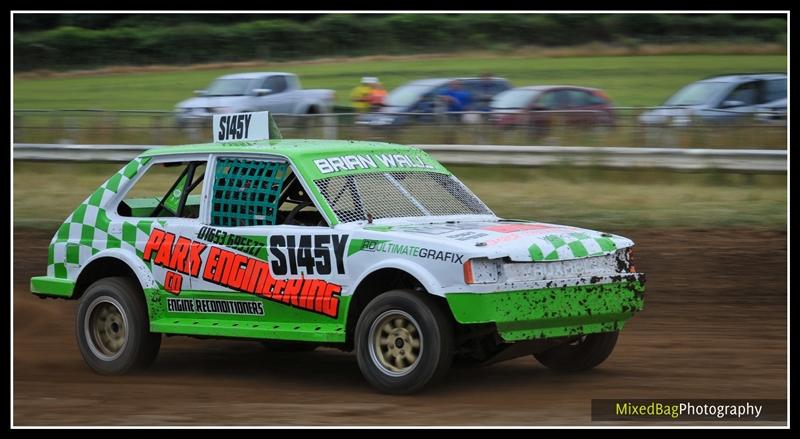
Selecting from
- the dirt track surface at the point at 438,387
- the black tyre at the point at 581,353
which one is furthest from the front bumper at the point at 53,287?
the black tyre at the point at 581,353

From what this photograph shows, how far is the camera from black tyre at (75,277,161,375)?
8.85m

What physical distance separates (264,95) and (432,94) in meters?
3.80

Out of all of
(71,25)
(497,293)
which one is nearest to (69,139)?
(71,25)

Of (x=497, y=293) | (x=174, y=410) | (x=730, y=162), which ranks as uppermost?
(x=730, y=162)

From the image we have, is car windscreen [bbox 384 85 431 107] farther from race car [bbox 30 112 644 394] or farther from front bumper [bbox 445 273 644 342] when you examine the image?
front bumper [bbox 445 273 644 342]

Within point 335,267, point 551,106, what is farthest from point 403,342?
point 551,106

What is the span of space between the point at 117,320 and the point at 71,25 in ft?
63.1

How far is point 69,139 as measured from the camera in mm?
21516

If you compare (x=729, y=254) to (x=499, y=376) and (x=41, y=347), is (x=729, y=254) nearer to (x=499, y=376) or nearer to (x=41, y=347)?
(x=499, y=376)

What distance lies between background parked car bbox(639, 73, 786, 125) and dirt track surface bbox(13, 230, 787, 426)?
632 centimetres

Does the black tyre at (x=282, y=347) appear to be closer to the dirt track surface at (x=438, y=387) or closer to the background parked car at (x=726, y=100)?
the dirt track surface at (x=438, y=387)

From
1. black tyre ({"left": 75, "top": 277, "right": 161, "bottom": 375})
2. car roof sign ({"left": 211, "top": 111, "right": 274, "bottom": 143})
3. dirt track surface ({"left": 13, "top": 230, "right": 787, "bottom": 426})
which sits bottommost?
dirt track surface ({"left": 13, "top": 230, "right": 787, "bottom": 426})

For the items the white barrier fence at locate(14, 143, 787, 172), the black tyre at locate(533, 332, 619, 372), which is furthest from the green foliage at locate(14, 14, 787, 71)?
the black tyre at locate(533, 332, 619, 372)

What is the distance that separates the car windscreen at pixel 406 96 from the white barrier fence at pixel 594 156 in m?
3.94
